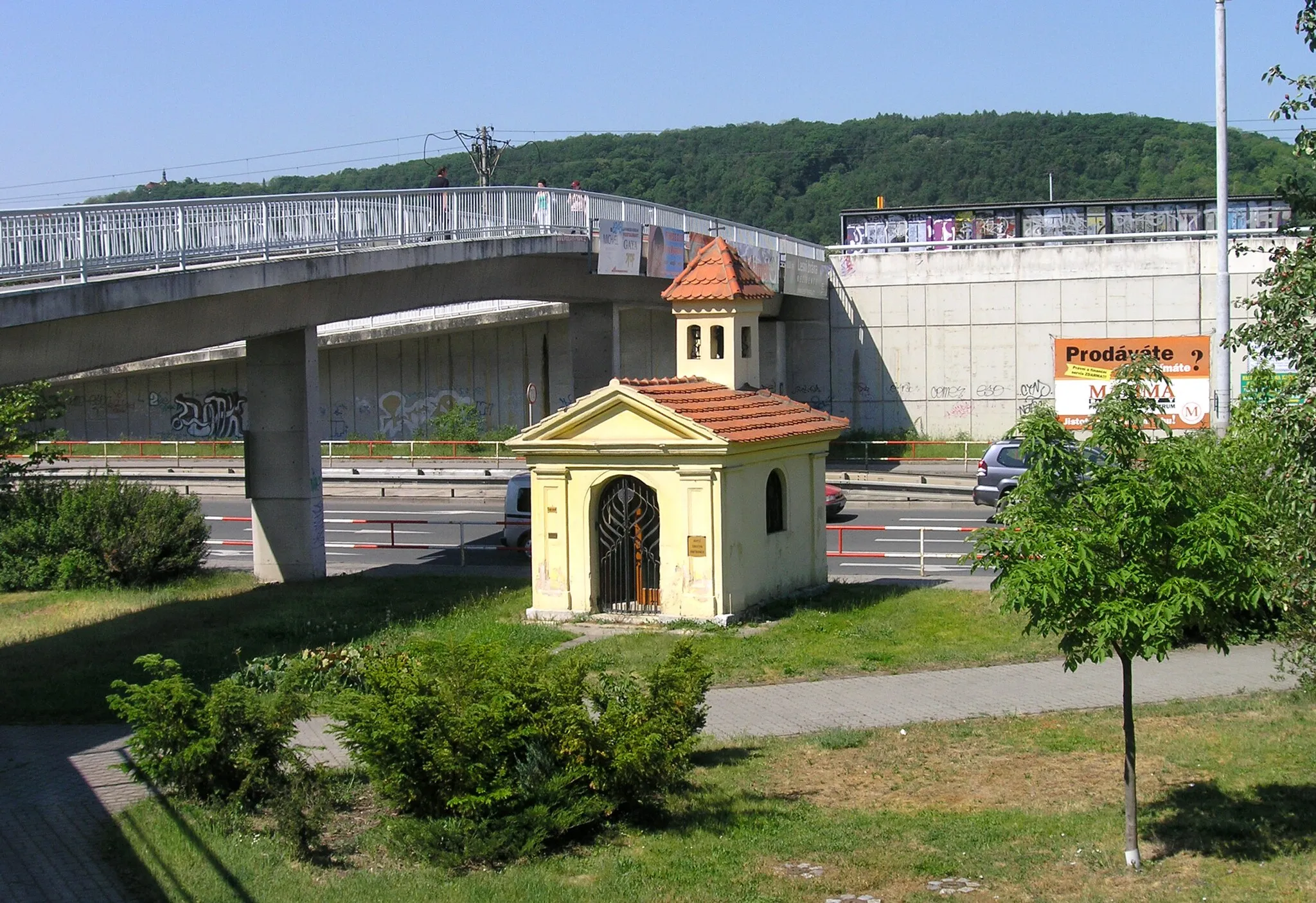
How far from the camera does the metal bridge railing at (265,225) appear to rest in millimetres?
16984

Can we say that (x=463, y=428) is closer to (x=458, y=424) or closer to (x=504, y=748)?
(x=458, y=424)

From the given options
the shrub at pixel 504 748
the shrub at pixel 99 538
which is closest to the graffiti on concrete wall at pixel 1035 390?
the shrub at pixel 99 538

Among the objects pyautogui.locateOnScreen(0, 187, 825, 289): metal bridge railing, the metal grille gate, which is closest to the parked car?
pyautogui.locateOnScreen(0, 187, 825, 289): metal bridge railing

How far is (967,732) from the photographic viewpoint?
44.2ft

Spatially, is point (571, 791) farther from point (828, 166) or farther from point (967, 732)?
point (828, 166)

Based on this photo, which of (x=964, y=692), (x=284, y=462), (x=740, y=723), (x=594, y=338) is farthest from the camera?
(x=594, y=338)

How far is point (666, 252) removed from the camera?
110 ft

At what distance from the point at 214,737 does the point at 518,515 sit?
16608mm

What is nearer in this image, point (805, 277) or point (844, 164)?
point (805, 277)

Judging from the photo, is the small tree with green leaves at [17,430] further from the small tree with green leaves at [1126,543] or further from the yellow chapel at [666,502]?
the small tree with green leaves at [1126,543]

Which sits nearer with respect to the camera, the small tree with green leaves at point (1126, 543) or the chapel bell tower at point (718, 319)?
the small tree with green leaves at point (1126, 543)

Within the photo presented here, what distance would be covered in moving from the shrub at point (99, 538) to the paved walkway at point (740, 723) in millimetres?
10459

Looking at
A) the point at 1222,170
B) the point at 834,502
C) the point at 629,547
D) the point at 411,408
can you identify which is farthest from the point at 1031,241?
the point at 629,547

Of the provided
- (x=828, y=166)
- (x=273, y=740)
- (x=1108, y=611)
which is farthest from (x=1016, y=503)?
(x=828, y=166)
